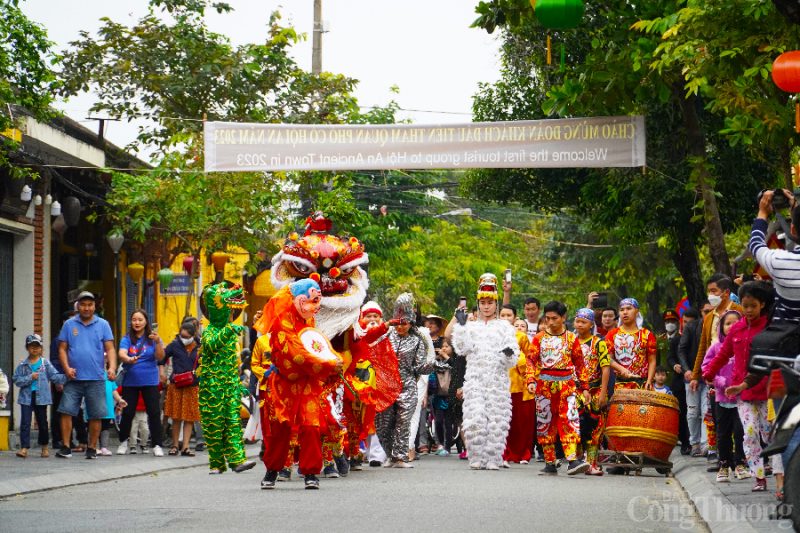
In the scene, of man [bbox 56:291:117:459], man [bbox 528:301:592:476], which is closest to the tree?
man [bbox 56:291:117:459]

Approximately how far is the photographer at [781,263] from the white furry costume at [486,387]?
504 cm

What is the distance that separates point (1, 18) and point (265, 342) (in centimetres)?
480

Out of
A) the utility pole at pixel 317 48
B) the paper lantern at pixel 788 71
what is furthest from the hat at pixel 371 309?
the utility pole at pixel 317 48

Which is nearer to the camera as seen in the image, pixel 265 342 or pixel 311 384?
pixel 311 384

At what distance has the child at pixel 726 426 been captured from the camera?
408 inches

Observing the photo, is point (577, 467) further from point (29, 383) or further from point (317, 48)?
point (317, 48)

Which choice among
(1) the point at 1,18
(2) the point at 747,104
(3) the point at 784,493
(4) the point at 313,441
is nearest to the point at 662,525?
(3) the point at 784,493

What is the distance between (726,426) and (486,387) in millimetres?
3231

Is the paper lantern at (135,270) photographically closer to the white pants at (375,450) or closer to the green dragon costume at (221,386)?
the white pants at (375,450)

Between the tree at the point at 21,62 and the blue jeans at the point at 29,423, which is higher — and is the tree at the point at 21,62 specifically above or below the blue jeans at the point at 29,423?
above

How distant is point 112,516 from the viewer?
8.28m

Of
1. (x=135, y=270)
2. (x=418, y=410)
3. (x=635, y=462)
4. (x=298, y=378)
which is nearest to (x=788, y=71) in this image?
(x=635, y=462)

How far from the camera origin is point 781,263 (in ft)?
26.5

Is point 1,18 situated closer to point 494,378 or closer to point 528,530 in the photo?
point 494,378
